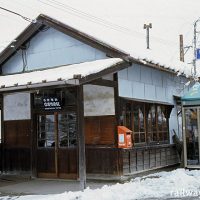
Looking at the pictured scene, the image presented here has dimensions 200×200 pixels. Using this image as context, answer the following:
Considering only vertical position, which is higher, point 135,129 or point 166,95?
point 166,95

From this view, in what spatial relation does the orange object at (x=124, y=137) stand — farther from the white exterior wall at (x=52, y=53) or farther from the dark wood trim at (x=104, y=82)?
the white exterior wall at (x=52, y=53)

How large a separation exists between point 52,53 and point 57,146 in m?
3.50

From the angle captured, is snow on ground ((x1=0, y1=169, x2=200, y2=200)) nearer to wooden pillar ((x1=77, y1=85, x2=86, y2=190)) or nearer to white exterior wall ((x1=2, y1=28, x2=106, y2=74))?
wooden pillar ((x1=77, y1=85, x2=86, y2=190))

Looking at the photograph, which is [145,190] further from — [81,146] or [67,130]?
[67,130]

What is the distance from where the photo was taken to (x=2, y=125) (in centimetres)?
1588

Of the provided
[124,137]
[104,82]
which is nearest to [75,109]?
[104,82]

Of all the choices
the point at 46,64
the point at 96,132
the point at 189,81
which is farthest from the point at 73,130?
the point at 189,81

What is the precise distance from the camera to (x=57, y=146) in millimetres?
13914

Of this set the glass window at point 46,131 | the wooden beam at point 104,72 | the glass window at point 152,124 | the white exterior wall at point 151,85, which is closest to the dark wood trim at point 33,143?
the glass window at point 46,131

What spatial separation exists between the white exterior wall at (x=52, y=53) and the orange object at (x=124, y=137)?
2609 millimetres

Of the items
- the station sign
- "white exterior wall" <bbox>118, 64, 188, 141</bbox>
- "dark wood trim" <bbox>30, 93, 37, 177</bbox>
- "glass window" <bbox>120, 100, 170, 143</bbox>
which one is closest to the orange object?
"glass window" <bbox>120, 100, 170, 143</bbox>

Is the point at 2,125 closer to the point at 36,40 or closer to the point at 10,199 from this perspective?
the point at 36,40

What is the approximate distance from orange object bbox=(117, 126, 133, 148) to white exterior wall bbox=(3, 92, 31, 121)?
12.8 ft

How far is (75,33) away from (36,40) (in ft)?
6.77
